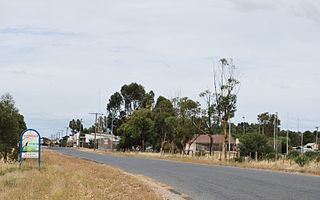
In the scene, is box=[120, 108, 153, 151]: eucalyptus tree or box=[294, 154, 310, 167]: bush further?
box=[120, 108, 153, 151]: eucalyptus tree

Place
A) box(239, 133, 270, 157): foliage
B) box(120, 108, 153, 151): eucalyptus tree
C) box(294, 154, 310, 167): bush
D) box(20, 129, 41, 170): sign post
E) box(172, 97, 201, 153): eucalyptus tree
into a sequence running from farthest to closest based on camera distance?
1. box(120, 108, 153, 151): eucalyptus tree
2. box(172, 97, 201, 153): eucalyptus tree
3. box(239, 133, 270, 157): foliage
4. box(294, 154, 310, 167): bush
5. box(20, 129, 41, 170): sign post

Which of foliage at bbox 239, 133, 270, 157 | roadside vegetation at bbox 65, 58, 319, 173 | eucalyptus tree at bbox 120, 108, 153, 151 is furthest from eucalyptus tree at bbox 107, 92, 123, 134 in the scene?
foliage at bbox 239, 133, 270, 157

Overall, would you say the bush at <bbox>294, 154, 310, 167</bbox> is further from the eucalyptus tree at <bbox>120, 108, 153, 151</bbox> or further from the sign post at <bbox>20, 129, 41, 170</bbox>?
the eucalyptus tree at <bbox>120, 108, 153, 151</bbox>

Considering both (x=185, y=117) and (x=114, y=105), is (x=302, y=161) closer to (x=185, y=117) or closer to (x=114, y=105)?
(x=185, y=117)

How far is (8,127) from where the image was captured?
36031 millimetres

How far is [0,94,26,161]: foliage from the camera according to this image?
35219 mm

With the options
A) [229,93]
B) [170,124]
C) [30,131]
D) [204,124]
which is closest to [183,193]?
[30,131]

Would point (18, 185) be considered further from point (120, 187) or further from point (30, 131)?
point (30, 131)

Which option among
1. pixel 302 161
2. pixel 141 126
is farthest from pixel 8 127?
pixel 141 126

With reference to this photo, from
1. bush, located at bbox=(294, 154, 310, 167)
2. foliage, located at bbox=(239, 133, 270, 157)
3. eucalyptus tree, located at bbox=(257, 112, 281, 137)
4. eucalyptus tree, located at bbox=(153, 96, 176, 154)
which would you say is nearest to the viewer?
bush, located at bbox=(294, 154, 310, 167)

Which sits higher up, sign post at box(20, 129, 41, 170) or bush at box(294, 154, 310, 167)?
sign post at box(20, 129, 41, 170)

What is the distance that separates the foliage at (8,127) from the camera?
35219 mm

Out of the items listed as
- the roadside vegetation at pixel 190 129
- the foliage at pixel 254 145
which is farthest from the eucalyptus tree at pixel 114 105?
the foliage at pixel 254 145

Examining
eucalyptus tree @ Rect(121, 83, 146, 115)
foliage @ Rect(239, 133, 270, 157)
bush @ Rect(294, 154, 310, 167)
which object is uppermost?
eucalyptus tree @ Rect(121, 83, 146, 115)
